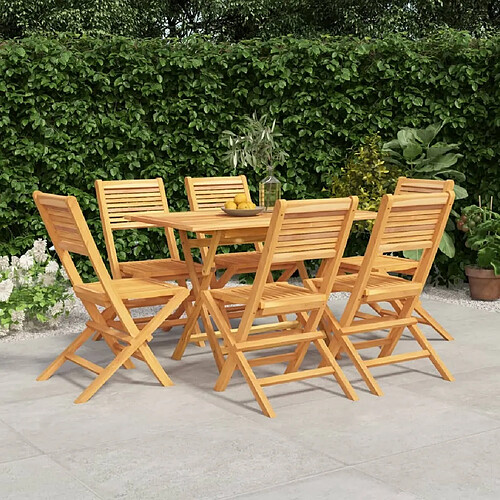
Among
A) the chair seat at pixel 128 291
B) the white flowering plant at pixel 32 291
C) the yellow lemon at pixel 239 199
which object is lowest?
the white flowering plant at pixel 32 291

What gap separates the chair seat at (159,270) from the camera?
5.53 metres

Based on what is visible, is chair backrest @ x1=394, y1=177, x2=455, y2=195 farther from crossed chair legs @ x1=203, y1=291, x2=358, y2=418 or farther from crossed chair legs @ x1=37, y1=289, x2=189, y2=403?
crossed chair legs @ x1=37, y1=289, x2=189, y2=403

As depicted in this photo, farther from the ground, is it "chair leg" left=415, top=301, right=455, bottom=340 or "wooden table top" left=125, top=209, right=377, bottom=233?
"wooden table top" left=125, top=209, right=377, bottom=233

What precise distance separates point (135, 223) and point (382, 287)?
6.42 ft

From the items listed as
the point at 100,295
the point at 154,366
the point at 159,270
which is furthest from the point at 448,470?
the point at 159,270

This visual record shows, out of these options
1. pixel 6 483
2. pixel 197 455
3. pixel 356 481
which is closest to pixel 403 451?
pixel 356 481

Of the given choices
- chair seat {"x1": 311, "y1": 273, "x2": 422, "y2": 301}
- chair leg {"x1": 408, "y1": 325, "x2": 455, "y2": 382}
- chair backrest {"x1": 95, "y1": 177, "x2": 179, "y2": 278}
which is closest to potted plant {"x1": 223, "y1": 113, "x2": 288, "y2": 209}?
chair backrest {"x1": 95, "y1": 177, "x2": 179, "y2": 278}

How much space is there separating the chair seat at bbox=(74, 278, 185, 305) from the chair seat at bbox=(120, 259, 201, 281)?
0.51 m

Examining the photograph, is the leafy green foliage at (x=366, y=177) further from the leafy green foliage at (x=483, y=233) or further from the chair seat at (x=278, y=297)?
the chair seat at (x=278, y=297)

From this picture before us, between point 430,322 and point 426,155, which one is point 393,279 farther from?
point 426,155

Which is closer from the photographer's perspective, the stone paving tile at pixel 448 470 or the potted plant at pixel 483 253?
the stone paving tile at pixel 448 470

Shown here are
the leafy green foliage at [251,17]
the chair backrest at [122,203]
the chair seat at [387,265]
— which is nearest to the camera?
the chair seat at [387,265]

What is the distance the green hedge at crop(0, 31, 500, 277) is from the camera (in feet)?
23.7

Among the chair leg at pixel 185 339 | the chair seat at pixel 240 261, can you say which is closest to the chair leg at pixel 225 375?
the chair leg at pixel 185 339
